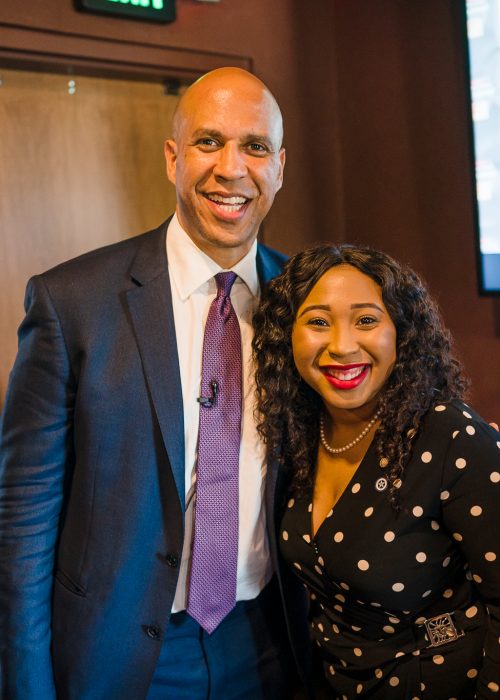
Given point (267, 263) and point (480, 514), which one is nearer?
point (480, 514)

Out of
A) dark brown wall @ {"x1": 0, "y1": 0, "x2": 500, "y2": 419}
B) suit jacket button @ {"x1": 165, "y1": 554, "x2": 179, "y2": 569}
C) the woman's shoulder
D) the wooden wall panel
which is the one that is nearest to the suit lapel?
suit jacket button @ {"x1": 165, "y1": 554, "x2": 179, "y2": 569}

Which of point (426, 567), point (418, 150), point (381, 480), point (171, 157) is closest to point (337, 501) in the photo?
point (381, 480)

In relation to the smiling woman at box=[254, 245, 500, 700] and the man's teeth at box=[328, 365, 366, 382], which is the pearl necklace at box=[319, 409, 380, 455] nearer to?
the smiling woman at box=[254, 245, 500, 700]

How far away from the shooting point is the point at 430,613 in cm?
149

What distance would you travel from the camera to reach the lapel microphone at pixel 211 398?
1579mm

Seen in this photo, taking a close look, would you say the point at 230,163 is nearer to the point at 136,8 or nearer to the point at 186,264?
the point at 186,264

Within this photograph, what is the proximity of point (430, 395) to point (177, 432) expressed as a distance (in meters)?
0.53

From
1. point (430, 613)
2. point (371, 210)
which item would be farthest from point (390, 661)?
point (371, 210)

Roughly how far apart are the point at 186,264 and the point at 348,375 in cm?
43

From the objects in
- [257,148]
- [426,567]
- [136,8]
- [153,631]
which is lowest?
[153,631]

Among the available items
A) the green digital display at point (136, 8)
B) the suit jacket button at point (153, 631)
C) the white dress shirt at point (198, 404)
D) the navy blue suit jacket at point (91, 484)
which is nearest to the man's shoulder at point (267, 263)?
the white dress shirt at point (198, 404)

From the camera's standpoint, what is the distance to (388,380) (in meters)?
1.59

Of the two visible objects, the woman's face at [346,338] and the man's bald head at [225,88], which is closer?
the woman's face at [346,338]

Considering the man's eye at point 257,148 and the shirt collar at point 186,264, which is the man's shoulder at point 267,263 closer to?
the shirt collar at point 186,264
